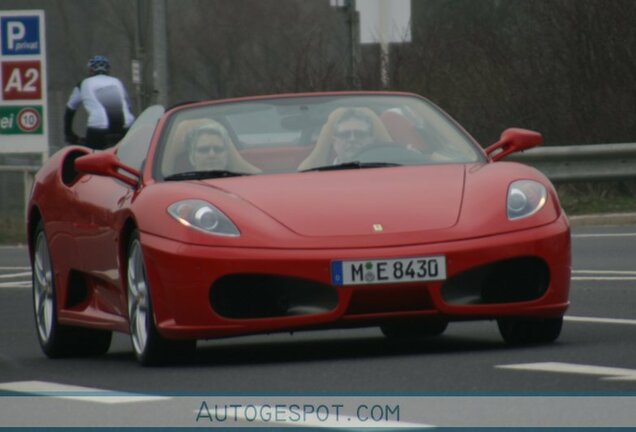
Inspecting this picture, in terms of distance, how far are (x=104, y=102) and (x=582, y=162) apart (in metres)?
6.57

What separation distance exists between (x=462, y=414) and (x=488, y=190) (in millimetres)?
2646

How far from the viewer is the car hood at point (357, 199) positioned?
8.66m

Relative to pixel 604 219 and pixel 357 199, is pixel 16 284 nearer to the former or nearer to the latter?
pixel 604 219

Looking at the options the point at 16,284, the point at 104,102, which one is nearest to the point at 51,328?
the point at 16,284

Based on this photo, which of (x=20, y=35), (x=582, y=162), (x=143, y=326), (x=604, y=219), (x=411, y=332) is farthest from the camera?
(x=20, y=35)

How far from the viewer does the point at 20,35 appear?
2633 cm

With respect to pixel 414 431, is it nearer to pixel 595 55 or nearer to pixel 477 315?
pixel 477 315

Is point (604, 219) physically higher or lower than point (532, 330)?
lower

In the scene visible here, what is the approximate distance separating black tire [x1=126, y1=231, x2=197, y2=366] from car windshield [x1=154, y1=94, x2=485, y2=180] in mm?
533

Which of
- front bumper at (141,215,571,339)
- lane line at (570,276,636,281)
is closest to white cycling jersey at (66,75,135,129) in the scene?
lane line at (570,276,636,281)

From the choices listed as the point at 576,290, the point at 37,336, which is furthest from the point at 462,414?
the point at 576,290

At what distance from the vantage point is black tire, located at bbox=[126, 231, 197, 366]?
8891 mm

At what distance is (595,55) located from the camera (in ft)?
84.6

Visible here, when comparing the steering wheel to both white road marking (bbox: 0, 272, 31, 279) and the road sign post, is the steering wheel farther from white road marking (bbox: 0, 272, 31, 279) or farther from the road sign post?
the road sign post
